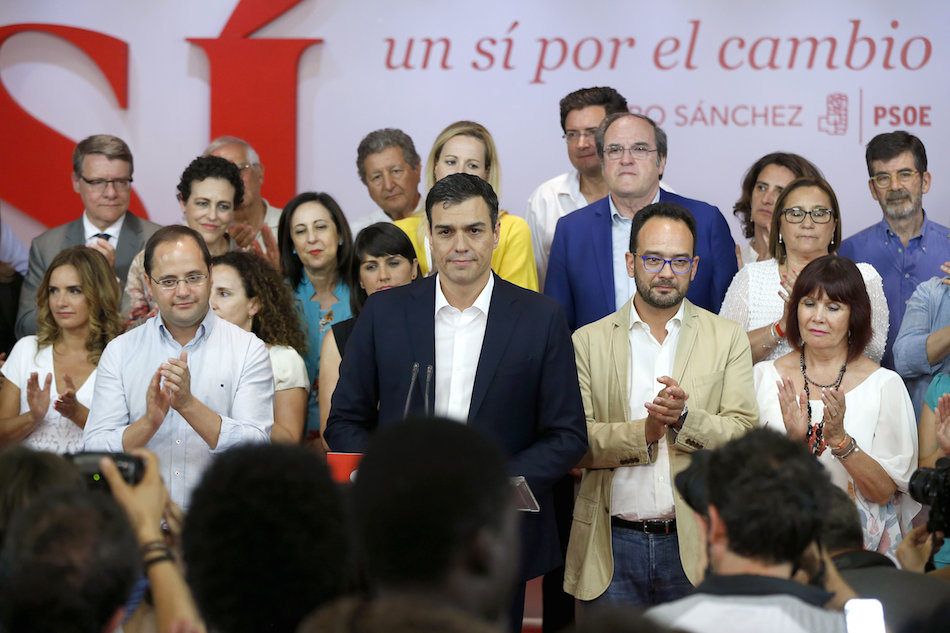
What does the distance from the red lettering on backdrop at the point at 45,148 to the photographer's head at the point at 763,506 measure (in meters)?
5.43

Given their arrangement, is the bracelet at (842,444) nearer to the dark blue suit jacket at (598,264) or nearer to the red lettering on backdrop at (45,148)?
the dark blue suit jacket at (598,264)

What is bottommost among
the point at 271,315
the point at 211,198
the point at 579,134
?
the point at 271,315

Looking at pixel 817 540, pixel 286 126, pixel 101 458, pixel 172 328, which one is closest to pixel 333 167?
pixel 286 126

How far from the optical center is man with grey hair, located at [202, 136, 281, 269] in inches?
199

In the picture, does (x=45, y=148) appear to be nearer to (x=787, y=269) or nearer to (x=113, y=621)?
(x=787, y=269)

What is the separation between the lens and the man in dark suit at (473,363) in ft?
10.7

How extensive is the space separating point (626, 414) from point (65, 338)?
219cm

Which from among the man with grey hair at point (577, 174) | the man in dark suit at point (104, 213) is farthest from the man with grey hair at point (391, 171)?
the man in dark suit at point (104, 213)

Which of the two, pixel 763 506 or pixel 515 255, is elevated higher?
pixel 515 255

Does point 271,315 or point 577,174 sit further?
point 577,174

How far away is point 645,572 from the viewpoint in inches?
138

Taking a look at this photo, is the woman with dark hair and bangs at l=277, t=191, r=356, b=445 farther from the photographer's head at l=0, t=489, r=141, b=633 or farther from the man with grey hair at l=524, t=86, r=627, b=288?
the photographer's head at l=0, t=489, r=141, b=633

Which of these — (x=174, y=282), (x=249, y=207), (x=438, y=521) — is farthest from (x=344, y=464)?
(x=249, y=207)

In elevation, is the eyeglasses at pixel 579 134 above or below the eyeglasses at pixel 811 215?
above
